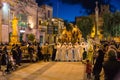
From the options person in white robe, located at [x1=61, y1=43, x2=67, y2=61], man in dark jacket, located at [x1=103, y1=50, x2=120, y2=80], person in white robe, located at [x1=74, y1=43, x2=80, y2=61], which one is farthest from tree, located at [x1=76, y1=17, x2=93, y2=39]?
man in dark jacket, located at [x1=103, y1=50, x2=120, y2=80]

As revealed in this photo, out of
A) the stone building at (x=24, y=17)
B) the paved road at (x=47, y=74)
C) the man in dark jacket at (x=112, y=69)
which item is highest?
the stone building at (x=24, y=17)

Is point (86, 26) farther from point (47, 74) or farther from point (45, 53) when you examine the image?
point (47, 74)

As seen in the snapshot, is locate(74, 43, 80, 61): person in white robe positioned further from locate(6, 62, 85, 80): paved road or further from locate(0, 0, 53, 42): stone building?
locate(0, 0, 53, 42): stone building

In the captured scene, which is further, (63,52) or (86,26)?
(86,26)

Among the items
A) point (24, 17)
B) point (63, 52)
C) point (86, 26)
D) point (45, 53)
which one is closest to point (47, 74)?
point (63, 52)

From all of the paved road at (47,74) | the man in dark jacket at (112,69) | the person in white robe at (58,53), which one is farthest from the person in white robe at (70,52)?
the man in dark jacket at (112,69)

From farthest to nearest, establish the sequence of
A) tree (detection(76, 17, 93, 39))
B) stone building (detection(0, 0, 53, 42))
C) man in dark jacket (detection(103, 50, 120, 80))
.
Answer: tree (detection(76, 17, 93, 39)), stone building (detection(0, 0, 53, 42)), man in dark jacket (detection(103, 50, 120, 80))

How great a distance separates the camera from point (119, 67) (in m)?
8.24

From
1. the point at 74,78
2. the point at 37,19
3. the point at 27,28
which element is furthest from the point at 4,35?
the point at 74,78

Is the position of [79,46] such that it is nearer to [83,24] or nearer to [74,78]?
[74,78]

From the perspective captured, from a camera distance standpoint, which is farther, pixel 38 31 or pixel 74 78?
pixel 38 31

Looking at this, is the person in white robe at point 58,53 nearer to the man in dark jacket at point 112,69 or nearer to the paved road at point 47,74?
the paved road at point 47,74

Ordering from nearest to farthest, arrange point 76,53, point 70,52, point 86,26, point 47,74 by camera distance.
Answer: point 47,74 < point 70,52 < point 76,53 < point 86,26

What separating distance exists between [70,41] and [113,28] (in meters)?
39.4
